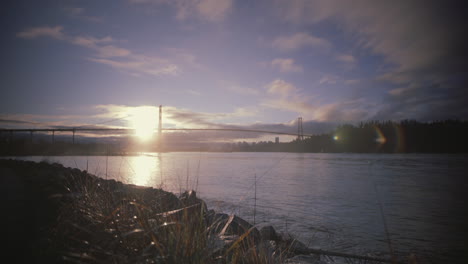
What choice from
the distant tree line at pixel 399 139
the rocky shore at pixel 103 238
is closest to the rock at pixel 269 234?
the rocky shore at pixel 103 238

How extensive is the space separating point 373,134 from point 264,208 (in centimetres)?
6505

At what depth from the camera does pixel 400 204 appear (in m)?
5.87

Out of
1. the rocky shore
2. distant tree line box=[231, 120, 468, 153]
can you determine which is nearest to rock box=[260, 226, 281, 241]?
the rocky shore

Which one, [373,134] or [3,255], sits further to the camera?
[373,134]

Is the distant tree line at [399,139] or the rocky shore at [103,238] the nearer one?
the rocky shore at [103,238]

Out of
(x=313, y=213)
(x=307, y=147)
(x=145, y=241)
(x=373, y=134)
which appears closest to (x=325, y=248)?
(x=313, y=213)

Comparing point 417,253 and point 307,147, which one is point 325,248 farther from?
point 307,147

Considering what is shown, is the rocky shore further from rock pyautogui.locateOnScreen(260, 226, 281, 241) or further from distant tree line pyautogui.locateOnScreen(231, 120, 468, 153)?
distant tree line pyautogui.locateOnScreen(231, 120, 468, 153)

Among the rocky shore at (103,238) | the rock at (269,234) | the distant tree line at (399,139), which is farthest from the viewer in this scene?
the distant tree line at (399,139)

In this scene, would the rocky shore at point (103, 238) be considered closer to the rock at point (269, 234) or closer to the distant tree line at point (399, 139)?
the rock at point (269, 234)

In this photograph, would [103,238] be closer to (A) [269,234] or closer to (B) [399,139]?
(A) [269,234]

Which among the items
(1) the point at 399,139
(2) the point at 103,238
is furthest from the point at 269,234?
(1) the point at 399,139

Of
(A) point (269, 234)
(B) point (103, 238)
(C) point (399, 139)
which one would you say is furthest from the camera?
(C) point (399, 139)

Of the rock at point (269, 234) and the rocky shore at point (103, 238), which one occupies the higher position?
the rocky shore at point (103, 238)
